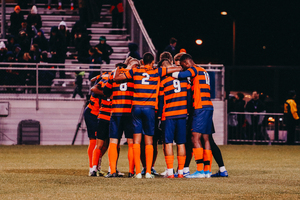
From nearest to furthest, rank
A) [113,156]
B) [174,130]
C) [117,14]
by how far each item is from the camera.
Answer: [113,156] → [174,130] → [117,14]

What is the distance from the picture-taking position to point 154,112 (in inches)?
374

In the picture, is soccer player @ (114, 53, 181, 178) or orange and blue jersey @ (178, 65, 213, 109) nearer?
soccer player @ (114, 53, 181, 178)

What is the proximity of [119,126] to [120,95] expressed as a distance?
1.80 ft

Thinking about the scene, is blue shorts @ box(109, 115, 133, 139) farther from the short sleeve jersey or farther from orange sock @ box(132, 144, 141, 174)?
the short sleeve jersey

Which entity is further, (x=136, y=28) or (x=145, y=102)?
(x=136, y=28)

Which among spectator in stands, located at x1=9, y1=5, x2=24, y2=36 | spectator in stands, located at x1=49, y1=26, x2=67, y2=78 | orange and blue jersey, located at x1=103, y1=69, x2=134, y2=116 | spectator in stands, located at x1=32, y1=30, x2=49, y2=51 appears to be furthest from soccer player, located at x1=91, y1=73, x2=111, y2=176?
spectator in stands, located at x1=9, y1=5, x2=24, y2=36

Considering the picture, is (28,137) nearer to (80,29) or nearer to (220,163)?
(80,29)

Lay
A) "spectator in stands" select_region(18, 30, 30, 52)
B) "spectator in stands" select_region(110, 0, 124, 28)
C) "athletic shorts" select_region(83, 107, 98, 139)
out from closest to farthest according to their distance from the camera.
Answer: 1. "athletic shorts" select_region(83, 107, 98, 139)
2. "spectator in stands" select_region(18, 30, 30, 52)
3. "spectator in stands" select_region(110, 0, 124, 28)

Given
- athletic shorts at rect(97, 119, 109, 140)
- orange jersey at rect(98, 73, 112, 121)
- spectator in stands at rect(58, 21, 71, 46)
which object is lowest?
athletic shorts at rect(97, 119, 109, 140)

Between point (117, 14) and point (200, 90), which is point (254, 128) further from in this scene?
point (200, 90)

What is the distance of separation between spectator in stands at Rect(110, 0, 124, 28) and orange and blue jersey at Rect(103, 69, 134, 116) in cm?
1338

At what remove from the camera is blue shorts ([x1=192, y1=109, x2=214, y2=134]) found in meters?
9.43

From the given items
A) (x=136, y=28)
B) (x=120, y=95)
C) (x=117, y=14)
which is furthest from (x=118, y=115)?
(x=117, y=14)

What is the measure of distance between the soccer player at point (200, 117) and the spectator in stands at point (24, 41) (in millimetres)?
10818
